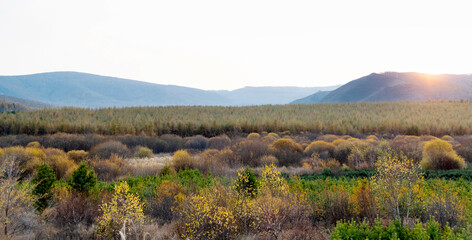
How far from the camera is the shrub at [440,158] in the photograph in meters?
14.3

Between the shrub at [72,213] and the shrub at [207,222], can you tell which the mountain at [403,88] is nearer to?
the shrub at [207,222]

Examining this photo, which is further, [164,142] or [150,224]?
[164,142]

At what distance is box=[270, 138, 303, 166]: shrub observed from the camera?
16.8 m

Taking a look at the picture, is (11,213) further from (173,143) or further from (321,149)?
(173,143)

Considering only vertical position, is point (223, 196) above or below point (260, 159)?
above

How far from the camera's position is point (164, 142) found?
23.7m

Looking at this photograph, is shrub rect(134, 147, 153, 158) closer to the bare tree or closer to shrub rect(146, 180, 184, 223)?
shrub rect(146, 180, 184, 223)

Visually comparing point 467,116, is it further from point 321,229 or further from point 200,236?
point 200,236

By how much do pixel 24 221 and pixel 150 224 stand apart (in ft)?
8.64

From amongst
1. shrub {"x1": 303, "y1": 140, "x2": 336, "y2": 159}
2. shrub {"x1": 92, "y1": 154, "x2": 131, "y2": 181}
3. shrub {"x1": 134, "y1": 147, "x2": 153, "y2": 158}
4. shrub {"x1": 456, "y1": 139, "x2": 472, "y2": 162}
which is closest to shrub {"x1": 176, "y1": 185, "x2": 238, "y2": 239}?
shrub {"x1": 92, "y1": 154, "x2": 131, "y2": 181}

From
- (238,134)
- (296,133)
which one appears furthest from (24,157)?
(296,133)

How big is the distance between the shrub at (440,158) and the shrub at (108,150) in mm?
15641

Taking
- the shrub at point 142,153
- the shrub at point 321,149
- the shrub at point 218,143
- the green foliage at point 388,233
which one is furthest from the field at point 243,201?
the shrub at point 218,143

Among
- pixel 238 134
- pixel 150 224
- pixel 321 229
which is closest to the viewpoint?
pixel 321 229
